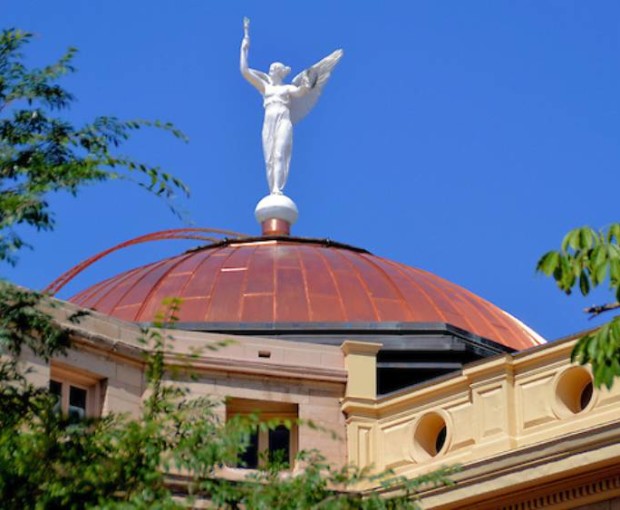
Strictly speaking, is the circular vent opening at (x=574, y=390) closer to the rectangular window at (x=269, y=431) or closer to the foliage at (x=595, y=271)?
the rectangular window at (x=269, y=431)

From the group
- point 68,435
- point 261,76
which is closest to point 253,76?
point 261,76

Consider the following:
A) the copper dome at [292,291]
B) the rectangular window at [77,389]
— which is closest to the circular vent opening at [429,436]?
the copper dome at [292,291]

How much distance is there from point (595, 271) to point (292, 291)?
75.8 feet

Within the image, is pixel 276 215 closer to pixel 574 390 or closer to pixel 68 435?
pixel 574 390

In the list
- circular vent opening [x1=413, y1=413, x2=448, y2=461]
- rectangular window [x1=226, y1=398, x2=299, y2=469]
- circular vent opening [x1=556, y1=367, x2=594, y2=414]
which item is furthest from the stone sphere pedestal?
circular vent opening [x1=556, y1=367, x2=594, y2=414]

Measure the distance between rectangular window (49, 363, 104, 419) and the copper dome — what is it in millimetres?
4961

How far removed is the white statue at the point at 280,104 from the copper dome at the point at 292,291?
11.5 ft

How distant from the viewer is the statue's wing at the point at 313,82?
4775cm

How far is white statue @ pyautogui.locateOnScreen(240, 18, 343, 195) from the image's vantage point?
47188 mm

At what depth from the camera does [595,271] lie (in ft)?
59.1

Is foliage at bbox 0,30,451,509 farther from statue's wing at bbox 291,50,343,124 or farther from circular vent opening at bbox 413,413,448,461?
statue's wing at bbox 291,50,343,124

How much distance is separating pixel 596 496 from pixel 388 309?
9938mm

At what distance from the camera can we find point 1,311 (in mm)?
22594

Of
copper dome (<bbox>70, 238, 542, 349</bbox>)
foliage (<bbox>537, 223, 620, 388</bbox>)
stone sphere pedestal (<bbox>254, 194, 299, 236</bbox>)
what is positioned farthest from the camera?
stone sphere pedestal (<bbox>254, 194, 299, 236</bbox>)
